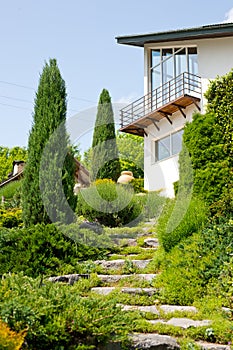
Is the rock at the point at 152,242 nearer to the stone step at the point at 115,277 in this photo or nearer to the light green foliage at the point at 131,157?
the stone step at the point at 115,277

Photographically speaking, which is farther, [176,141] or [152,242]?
[176,141]

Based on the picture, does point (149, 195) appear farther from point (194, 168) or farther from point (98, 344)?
point (98, 344)

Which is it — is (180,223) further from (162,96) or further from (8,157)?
(8,157)

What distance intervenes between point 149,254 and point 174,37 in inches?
396

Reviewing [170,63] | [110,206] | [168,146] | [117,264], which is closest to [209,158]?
[117,264]

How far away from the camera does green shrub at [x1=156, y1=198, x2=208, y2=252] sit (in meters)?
7.57

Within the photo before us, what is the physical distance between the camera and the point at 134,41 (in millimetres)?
17109

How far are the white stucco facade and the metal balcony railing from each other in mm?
291

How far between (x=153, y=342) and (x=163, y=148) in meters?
12.8

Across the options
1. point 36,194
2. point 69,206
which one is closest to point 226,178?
point 69,206

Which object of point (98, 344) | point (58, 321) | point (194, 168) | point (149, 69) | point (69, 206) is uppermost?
point (149, 69)

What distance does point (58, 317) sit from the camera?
12.3ft

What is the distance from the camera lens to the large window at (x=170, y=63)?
1619 cm

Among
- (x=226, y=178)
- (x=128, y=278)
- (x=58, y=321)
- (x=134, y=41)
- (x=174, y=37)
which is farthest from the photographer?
(x=134, y=41)
